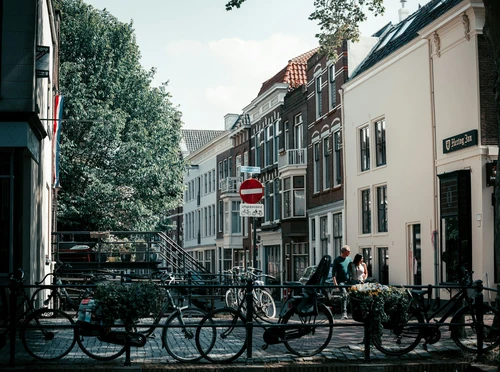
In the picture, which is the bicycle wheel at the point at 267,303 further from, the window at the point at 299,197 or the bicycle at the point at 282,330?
the window at the point at 299,197

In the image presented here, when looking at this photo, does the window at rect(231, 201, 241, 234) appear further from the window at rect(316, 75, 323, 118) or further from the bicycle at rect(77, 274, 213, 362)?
the bicycle at rect(77, 274, 213, 362)

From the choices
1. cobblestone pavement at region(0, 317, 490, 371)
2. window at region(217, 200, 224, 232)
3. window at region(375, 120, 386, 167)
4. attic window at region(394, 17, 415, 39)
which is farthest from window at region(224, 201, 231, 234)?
cobblestone pavement at region(0, 317, 490, 371)

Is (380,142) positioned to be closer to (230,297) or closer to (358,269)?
(358,269)

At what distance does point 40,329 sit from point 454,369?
18.7ft

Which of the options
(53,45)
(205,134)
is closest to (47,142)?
(53,45)

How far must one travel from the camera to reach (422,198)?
26.3m

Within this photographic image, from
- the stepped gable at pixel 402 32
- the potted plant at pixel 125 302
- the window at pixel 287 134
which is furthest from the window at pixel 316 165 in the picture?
the potted plant at pixel 125 302

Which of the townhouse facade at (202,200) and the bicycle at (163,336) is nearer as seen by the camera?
the bicycle at (163,336)

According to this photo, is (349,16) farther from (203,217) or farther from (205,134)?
(205,134)

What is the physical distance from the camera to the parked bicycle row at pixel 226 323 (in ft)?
36.2

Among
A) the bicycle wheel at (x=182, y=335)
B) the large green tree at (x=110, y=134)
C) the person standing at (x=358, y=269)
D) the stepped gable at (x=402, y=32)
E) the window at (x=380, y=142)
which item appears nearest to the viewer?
the bicycle wheel at (x=182, y=335)

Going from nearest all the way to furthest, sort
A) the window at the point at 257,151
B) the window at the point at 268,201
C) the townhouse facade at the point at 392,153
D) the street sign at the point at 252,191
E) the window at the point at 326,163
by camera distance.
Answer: the street sign at the point at 252,191 < the townhouse facade at the point at 392,153 < the window at the point at 326,163 < the window at the point at 268,201 < the window at the point at 257,151

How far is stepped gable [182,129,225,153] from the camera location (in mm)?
76562

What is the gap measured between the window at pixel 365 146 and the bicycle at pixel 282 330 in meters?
19.9
